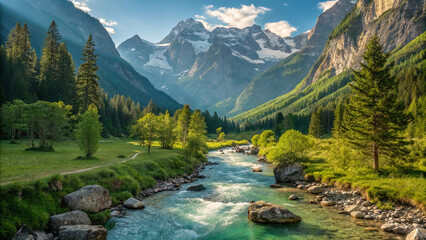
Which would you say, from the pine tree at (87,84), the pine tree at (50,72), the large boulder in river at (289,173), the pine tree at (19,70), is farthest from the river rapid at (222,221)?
the pine tree at (50,72)

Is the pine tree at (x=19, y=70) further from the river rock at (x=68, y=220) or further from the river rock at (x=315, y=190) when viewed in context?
the river rock at (x=315, y=190)

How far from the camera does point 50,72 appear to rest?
81.8 meters

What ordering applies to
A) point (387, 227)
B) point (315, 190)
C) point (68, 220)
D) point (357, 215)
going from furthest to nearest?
point (315, 190) → point (357, 215) → point (387, 227) → point (68, 220)

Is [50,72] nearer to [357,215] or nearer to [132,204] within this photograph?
[132,204]

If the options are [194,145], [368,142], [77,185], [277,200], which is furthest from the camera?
[194,145]

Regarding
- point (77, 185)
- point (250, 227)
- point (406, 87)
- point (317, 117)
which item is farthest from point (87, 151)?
point (406, 87)

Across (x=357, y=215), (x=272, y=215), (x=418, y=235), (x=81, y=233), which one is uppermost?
(x=418, y=235)

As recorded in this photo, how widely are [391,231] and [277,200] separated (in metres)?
12.4

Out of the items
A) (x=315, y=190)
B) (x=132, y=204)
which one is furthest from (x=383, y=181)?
(x=132, y=204)

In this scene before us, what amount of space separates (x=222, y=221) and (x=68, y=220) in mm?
13873

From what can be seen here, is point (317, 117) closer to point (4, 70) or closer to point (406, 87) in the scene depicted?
point (406, 87)

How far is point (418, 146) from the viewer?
37.8m

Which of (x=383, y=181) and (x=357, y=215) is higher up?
(x=383, y=181)

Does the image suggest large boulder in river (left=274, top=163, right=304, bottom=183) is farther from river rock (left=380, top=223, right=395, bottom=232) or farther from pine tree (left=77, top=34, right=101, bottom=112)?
pine tree (left=77, top=34, right=101, bottom=112)
